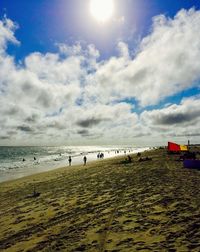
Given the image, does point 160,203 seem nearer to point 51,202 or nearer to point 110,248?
point 110,248

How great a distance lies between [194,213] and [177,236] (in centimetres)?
236

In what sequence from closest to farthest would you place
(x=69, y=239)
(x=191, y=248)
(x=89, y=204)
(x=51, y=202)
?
(x=191, y=248), (x=69, y=239), (x=89, y=204), (x=51, y=202)

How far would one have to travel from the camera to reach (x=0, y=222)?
45.1ft

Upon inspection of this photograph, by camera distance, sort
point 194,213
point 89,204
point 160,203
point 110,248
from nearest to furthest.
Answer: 1. point 110,248
2. point 194,213
3. point 160,203
4. point 89,204

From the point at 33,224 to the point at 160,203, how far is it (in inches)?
245

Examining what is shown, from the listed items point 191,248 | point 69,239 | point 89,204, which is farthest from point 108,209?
point 191,248

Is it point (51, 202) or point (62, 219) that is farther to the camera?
point (51, 202)

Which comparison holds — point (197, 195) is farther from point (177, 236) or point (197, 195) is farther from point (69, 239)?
point (69, 239)

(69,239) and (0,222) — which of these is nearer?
(69,239)

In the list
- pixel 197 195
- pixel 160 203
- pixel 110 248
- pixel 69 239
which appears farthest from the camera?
pixel 197 195

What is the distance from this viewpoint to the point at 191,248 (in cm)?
730

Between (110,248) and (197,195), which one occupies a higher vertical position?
(197,195)

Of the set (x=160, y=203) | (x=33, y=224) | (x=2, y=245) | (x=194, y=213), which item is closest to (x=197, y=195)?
(x=160, y=203)

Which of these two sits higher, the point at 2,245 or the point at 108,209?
the point at 108,209
